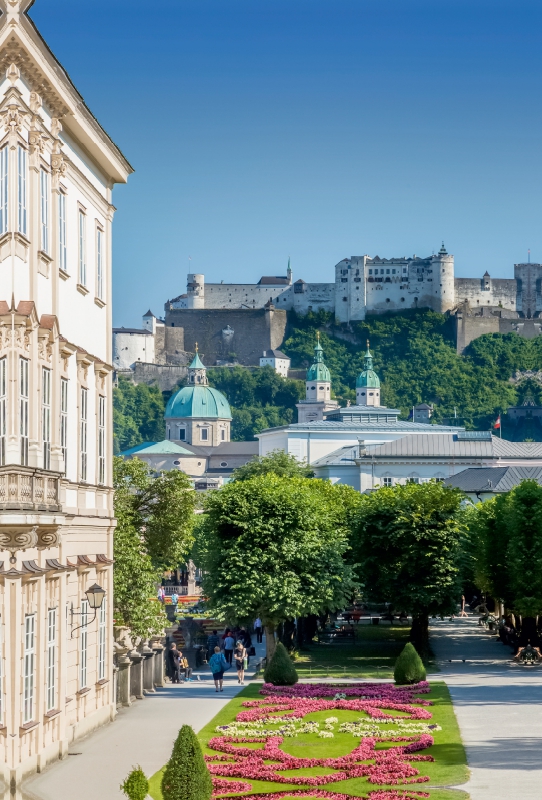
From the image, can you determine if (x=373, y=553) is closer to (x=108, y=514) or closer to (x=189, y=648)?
(x=189, y=648)

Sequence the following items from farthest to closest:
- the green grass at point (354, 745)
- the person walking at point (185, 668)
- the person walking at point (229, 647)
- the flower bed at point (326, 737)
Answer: the person walking at point (229, 647) < the person walking at point (185, 668) < the flower bed at point (326, 737) < the green grass at point (354, 745)

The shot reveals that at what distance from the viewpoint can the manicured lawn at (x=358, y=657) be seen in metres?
44.4

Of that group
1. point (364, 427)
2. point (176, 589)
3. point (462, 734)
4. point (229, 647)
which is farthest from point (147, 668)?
point (364, 427)

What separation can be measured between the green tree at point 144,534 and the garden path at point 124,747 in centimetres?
232

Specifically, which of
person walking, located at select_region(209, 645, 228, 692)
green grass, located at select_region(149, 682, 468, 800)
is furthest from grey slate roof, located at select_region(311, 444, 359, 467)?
green grass, located at select_region(149, 682, 468, 800)

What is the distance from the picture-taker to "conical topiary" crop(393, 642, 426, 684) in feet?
125

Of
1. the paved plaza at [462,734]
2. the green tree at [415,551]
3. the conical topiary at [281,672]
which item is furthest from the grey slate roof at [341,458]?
the conical topiary at [281,672]

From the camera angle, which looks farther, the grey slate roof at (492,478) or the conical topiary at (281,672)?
the grey slate roof at (492,478)

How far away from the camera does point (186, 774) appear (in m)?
17.8

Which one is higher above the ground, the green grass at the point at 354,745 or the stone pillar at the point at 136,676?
the stone pillar at the point at 136,676

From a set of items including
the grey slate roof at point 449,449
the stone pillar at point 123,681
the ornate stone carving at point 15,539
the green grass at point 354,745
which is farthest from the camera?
the grey slate roof at point 449,449

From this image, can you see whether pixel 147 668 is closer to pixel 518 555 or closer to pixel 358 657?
pixel 358 657

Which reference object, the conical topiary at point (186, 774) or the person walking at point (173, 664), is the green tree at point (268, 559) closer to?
the person walking at point (173, 664)

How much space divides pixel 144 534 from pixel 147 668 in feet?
15.9
